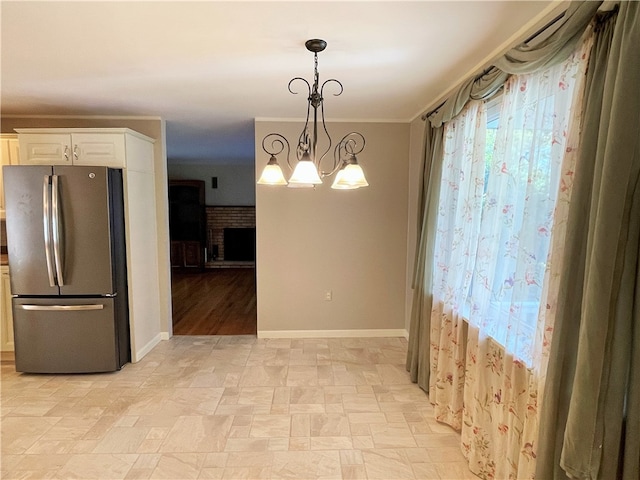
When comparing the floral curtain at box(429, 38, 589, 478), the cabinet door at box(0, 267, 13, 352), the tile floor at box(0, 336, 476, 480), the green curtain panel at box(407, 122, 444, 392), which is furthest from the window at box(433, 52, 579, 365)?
the cabinet door at box(0, 267, 13, 352)

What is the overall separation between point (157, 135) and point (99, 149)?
26.9 inches

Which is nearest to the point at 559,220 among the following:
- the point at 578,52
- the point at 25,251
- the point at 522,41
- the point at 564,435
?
the point at 578,52

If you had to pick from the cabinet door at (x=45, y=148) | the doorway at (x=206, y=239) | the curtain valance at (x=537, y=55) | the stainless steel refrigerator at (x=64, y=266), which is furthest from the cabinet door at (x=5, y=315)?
the curtain valance at (x=537, y=55)

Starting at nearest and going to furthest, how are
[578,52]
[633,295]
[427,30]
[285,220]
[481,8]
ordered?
[633,295]
[578,52]
[481,8]
[427,30]
[285,220]

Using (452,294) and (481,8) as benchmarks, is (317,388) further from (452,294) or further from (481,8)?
(481,8)

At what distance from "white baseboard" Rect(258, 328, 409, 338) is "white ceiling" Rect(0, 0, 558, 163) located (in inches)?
96.6

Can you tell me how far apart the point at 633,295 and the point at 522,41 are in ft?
4.62

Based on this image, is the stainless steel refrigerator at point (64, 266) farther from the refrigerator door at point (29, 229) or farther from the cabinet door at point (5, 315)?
the cabinet door at point (5, 315)

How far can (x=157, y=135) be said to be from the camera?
3.85m

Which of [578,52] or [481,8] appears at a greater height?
[481,8]

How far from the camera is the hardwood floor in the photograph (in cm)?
453

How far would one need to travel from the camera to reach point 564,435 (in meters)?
1.30

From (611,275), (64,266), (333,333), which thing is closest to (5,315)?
(64,266)

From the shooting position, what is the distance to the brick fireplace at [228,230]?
27.5 ft
